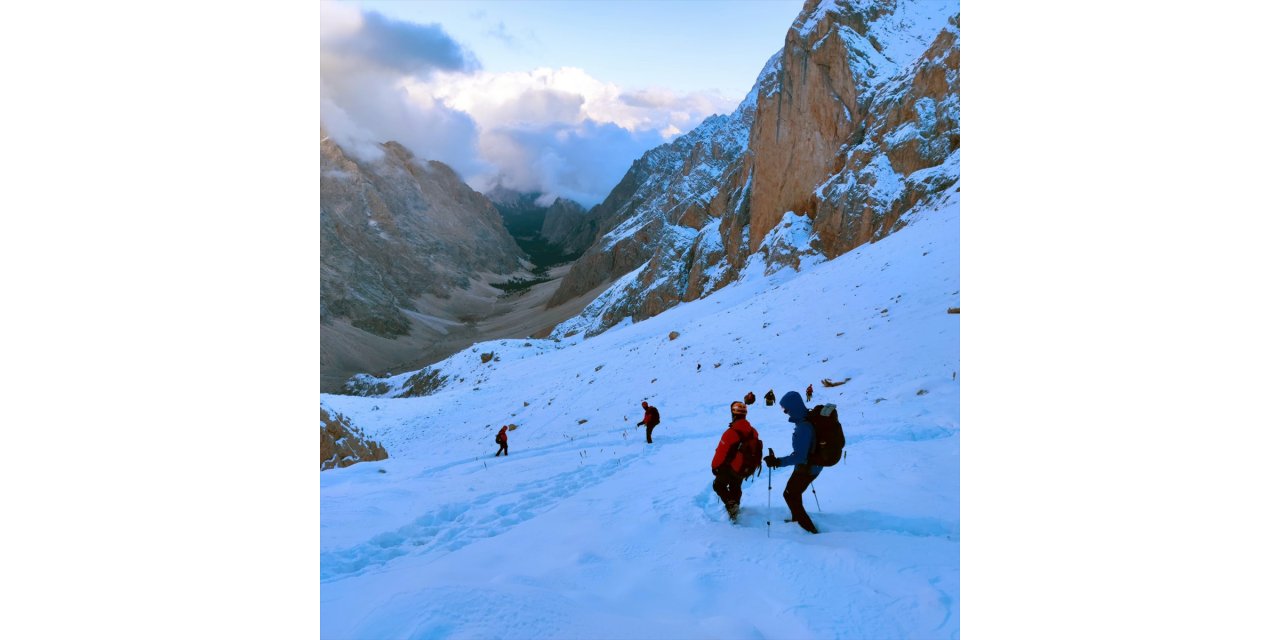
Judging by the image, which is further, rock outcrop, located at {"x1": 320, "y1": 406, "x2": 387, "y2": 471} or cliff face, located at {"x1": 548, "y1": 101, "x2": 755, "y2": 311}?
cliff face, located at {"x1": 548, "y1": 101, "x2": 755, "y2": 311}

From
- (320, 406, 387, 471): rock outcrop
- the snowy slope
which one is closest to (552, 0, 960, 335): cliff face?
the snowy slope

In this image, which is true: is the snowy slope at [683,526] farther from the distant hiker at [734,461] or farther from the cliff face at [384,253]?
the cliff face at [384,253]

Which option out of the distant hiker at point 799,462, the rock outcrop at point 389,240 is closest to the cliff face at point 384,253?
the rock outcrop at point 389,240

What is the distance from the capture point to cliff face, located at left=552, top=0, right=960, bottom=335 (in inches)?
1415

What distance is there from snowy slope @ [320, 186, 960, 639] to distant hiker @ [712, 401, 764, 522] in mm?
217

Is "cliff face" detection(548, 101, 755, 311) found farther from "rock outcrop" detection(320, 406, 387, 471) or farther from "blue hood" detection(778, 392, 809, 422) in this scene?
"blue hood" detection(778, 392, 809, 422)

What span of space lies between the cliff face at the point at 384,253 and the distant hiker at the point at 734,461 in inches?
3218

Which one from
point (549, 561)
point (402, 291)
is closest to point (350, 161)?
point (402, 291)

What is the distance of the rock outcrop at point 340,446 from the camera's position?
1241 centimetres

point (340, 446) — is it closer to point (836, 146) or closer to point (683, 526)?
point (683, 526)

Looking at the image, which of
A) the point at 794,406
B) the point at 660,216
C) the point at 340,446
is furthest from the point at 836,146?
the point at 660,216
